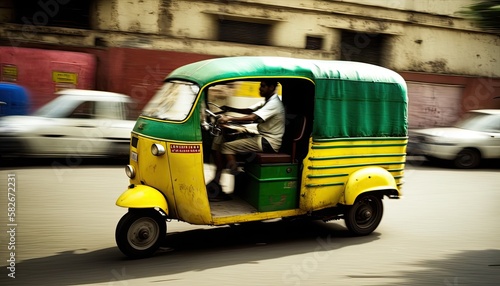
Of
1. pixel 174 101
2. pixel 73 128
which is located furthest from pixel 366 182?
pixel 73 128

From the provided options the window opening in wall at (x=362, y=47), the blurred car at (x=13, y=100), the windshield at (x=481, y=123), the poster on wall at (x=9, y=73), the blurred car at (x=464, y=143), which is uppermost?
the window opening in wall at (x=362, y=47)

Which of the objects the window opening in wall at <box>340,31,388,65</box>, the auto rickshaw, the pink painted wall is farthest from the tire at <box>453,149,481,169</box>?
the pink painted wall

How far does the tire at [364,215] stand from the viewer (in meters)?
7.41

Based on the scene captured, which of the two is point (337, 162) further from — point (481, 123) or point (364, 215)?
point (481, 123)

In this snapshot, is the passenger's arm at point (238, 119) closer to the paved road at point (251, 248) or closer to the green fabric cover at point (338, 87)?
the green fabric cover at point (338, 87)

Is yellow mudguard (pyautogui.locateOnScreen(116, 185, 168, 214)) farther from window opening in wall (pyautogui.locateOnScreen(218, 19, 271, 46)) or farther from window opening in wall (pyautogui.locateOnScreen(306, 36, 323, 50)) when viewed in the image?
window opening in wall (pyautogui.locateOnScreen(306, 36, 323, 50))

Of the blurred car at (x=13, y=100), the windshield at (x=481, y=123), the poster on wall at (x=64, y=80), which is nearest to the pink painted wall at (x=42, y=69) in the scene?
the poster on wall at (x=64, y=80)

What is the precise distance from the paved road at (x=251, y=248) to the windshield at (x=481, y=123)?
5.47m

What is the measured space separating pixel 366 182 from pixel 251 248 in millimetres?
1753

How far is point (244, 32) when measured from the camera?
18.8 metres

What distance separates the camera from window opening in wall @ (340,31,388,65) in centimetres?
2044

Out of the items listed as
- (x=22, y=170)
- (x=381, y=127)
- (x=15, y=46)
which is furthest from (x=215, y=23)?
(x=381, y=127)

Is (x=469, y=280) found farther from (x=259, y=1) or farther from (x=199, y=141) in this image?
(x=259, y=1)

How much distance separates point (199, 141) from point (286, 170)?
1.31 meters
